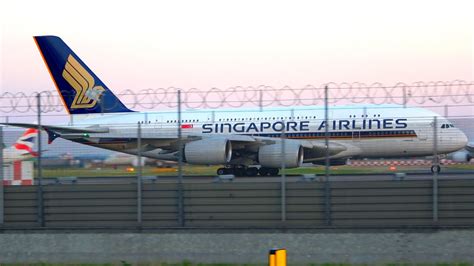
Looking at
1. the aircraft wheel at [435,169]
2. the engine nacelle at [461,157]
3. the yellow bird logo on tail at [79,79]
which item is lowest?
the aircraft wheel at [435,169]

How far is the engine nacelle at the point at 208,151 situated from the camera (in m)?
20.3

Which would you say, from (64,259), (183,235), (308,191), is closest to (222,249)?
(183,235)

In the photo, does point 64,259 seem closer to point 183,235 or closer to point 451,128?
point 183,235

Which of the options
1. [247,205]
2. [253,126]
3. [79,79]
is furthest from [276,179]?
[79,79]

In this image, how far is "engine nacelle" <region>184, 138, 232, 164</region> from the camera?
2034 cm

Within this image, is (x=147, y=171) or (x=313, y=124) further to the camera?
(x=313, y=124)

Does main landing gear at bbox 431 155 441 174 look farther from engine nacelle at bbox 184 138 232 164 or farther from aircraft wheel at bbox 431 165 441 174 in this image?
engine nacelle at bbox 184 138 232 164

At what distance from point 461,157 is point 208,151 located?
8614mm

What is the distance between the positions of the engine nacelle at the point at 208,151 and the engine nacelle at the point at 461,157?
617 cm

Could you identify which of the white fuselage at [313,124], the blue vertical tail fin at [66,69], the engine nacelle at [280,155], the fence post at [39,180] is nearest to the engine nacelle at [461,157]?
the white fuselage at [313,124]

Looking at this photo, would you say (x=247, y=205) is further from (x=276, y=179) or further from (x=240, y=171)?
(x=240, y=171)

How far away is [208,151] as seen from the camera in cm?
2338

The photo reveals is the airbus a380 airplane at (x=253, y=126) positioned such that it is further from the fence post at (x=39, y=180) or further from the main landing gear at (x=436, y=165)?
the main landing gear at (x=436, y=165)

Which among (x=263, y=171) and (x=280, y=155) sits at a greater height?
(x=280, y=155)
